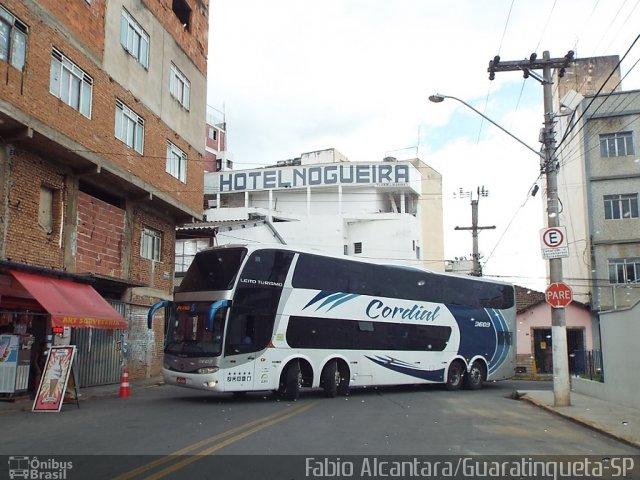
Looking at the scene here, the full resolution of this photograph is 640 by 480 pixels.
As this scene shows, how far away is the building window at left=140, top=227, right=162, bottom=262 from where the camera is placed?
2284 cm

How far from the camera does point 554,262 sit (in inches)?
612

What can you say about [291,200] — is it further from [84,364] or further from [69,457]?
[69,457]

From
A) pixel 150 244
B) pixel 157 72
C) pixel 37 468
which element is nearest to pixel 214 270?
pixel 37 468

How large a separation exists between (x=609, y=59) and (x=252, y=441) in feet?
128

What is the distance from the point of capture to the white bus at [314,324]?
1484 cm

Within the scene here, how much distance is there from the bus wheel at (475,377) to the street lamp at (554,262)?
264 inches

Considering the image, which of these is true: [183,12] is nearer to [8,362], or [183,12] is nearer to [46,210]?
[46,210]

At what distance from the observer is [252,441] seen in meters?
9.05

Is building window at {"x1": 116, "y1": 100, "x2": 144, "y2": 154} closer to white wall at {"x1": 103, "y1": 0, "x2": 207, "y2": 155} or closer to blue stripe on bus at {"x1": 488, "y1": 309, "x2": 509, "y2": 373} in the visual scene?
white wall at {"x1": 103, "y1": 0, "x2": 207, "y2": 155}

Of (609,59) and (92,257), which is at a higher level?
(609,59)

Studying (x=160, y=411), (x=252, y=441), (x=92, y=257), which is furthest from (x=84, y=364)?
(x=252, y=441)

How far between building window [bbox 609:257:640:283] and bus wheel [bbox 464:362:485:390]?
15573 mm

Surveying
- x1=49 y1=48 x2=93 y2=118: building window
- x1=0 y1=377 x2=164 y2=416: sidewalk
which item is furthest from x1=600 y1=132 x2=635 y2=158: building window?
x1=49 y1=48 x2=93 y2=118: building window

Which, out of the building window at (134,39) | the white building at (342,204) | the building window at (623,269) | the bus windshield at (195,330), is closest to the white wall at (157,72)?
the building window at (134,39)
